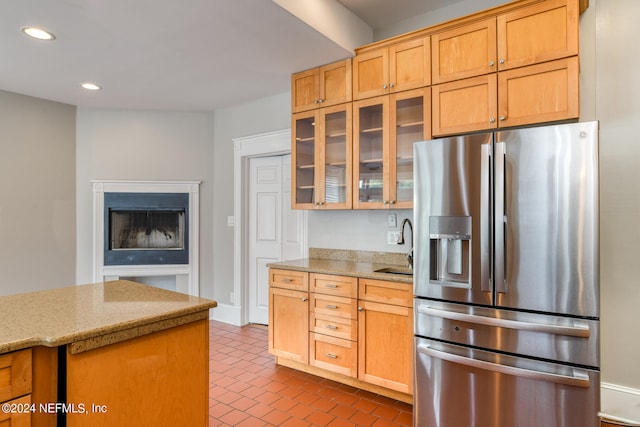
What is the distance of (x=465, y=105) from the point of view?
8.16 feet

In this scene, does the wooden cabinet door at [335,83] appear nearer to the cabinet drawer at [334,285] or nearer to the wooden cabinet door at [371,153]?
the wooden cabinet door at [371,153]

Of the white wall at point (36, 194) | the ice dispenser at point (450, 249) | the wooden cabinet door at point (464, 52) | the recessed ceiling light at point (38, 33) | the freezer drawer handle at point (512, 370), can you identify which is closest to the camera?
the freezer drawer handle at point (512, 370)

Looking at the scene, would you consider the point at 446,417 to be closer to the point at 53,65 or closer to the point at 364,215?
the point at 364,215

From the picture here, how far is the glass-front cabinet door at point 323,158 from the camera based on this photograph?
3070 mm

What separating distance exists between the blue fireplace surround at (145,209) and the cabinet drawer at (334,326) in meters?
2.34

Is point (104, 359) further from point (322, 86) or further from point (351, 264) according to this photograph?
point (322, 86)

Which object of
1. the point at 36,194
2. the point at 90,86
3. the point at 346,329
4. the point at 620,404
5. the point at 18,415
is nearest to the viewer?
the point at 18,415

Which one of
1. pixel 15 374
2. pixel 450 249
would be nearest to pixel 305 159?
pixel 450 249

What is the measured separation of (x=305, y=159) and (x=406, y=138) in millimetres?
939

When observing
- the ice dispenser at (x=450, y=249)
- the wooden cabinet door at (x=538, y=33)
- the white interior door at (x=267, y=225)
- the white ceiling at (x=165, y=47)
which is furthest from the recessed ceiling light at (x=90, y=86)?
the wooden cabinet door at (x=538, y=33)

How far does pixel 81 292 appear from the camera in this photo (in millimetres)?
1896

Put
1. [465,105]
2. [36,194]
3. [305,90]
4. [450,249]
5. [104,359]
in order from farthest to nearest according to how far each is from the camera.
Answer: [36,194]
[305,90]
[465,105]
[450,249]
[104,359]

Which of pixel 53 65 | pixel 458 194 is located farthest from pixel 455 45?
pixel 53 65

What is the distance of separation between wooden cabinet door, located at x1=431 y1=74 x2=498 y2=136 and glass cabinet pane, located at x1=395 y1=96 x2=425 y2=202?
0.15m
